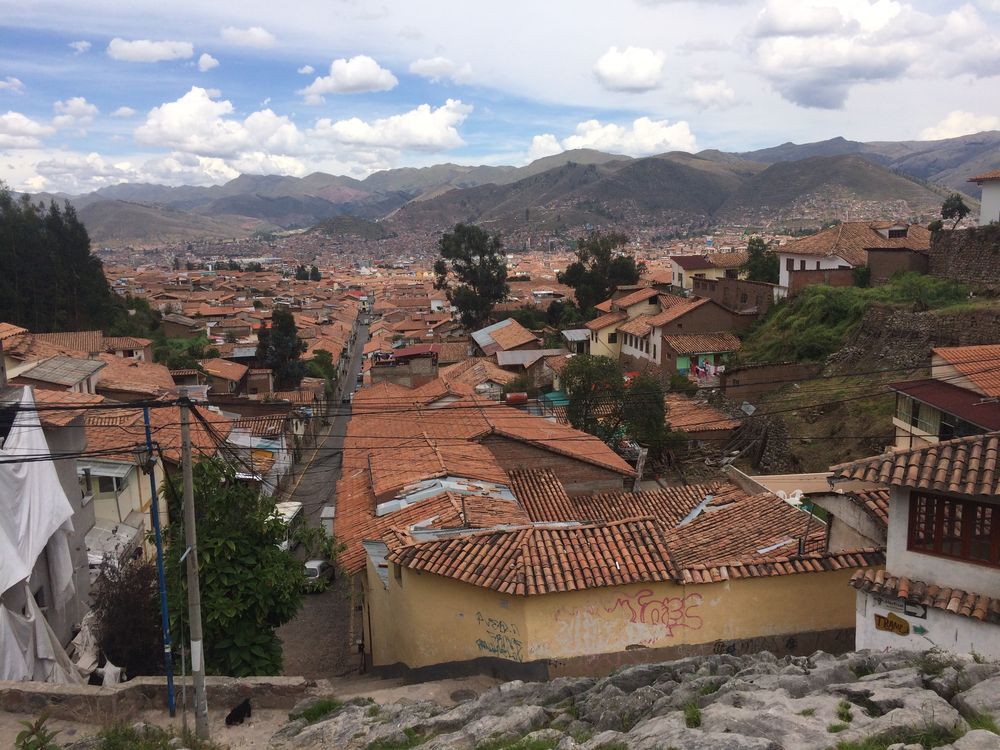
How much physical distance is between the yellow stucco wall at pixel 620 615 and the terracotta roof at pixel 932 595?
4.59ft

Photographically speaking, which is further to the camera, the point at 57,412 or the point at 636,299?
the point at 636,299

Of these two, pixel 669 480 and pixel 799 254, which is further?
pixel 799 254

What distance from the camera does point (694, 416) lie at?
28.7 meters

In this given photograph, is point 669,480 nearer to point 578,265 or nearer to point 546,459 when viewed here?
point 546,459

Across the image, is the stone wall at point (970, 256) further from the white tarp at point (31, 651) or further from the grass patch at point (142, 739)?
Result: the white tarp at point (31, 651)

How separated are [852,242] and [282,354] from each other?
33239 mm

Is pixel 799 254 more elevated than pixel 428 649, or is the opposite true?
pixel 799 254

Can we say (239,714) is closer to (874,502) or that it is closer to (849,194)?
(874,502)

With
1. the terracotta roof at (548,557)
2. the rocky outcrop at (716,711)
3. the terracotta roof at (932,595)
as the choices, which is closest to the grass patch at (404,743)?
the rocky outcrop at (716,711)

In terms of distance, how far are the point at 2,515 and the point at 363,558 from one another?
530 centimetres

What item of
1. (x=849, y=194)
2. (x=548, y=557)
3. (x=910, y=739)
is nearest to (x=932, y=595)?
(x=910, y=739)

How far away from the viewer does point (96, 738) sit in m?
7.64

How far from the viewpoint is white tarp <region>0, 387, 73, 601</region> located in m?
11.0

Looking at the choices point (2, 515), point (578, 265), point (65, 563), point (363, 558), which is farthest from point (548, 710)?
point (578, 265)
